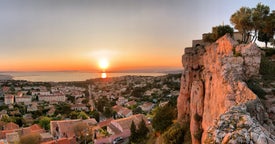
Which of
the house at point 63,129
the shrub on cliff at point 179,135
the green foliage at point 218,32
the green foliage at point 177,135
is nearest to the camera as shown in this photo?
the shrub on cliff at point 179,135

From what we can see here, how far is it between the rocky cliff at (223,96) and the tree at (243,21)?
4515 millimetres

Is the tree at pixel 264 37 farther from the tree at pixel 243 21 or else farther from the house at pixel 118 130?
the house at pixel 118 130

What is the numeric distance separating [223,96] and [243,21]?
447 inches

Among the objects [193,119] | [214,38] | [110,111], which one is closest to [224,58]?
[193,119]

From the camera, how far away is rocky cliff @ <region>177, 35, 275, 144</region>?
17.3 ft

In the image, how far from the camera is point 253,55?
42.4 ft

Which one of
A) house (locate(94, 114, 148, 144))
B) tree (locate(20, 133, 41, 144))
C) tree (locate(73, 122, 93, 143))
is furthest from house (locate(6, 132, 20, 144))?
house (locate(94, 114, 148, 144))

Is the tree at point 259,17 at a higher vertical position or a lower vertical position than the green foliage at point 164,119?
higher

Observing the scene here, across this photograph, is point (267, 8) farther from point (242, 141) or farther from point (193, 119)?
point (242, 141)

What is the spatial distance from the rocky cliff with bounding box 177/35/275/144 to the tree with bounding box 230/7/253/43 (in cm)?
452

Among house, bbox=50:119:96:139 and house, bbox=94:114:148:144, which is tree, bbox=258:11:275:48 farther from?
house, bbox=50:119:96:139

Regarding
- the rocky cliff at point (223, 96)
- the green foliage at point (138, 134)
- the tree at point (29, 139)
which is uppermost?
the rocky cliff at point (223, 96)

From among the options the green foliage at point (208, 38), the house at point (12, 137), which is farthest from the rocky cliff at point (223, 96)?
the house at point (12, 137)

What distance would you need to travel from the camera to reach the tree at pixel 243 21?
2023 centimetres
